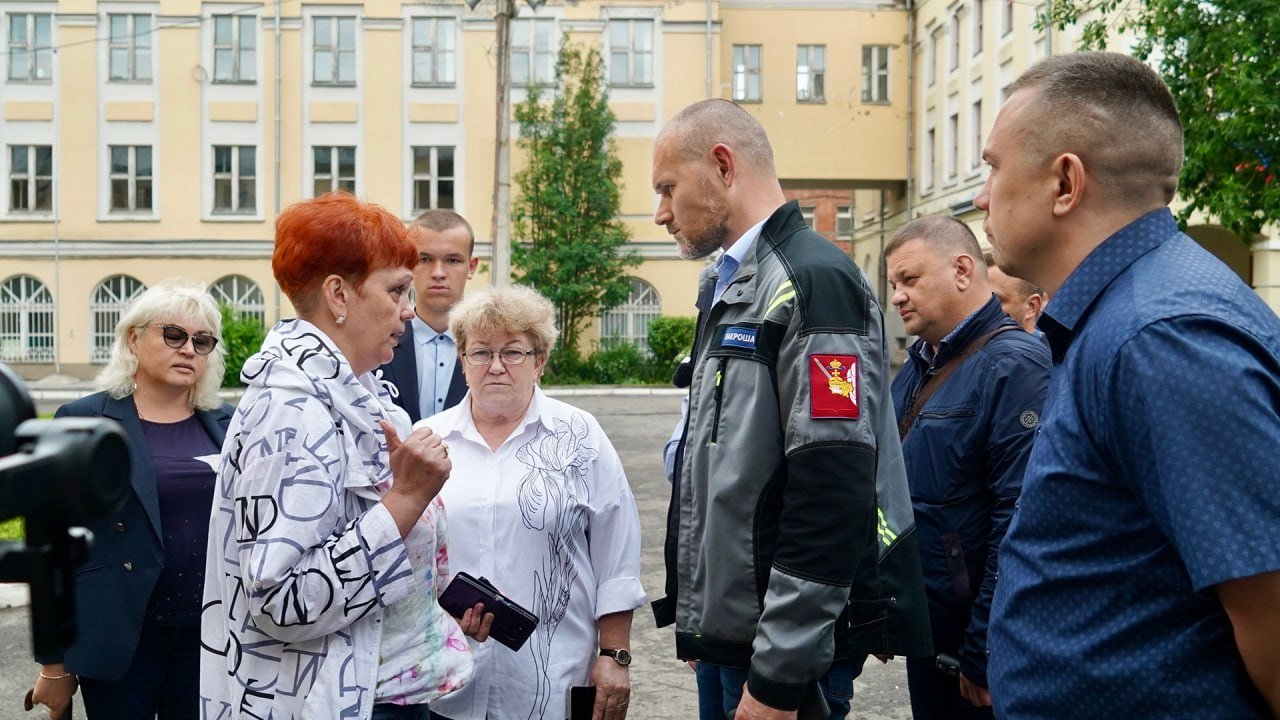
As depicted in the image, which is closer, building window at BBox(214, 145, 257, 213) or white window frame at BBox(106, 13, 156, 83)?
white window frame at BBox(106, 13, 156, 83)

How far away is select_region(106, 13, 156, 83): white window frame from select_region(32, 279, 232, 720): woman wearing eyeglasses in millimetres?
32328

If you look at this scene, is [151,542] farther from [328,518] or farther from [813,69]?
[813,69]

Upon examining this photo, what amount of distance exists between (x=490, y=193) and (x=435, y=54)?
4483mm

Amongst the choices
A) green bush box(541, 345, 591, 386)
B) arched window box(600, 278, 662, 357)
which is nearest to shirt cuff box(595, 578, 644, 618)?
green bush box(541, 345, 591, 386)

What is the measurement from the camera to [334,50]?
32906 millimetres

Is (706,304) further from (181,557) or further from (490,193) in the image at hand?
(490,193)

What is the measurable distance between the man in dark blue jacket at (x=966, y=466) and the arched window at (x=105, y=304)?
3301 cm

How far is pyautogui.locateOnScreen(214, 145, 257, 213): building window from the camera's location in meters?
32.8

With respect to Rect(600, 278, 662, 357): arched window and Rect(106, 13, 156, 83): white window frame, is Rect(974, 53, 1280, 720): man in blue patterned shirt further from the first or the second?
Rect(106, 13, 156, 83): white window frame

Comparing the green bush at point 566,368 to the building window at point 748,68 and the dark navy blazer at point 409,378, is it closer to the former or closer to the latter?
the building window at point 748,68

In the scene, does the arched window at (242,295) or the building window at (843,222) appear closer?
the arched window at (242,295)

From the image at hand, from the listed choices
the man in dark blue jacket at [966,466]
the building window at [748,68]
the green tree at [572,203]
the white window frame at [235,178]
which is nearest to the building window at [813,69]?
the building window at [748,68]

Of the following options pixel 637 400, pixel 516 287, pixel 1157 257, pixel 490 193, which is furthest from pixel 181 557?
pixel 490 193

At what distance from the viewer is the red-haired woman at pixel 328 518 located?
94.4 inches
